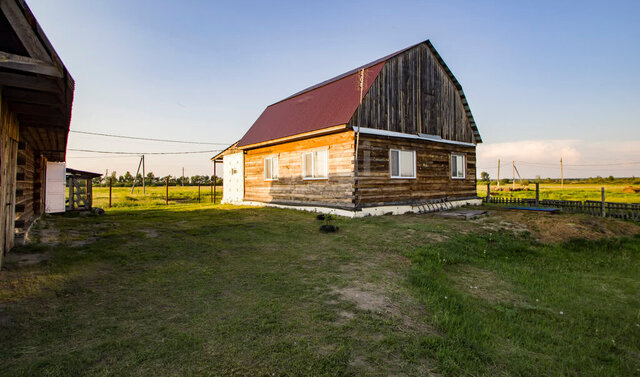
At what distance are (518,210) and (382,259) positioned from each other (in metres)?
12.7

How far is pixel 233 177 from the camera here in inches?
856

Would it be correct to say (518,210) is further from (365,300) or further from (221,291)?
(221,291)

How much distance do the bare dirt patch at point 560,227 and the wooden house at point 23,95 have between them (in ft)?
42.1

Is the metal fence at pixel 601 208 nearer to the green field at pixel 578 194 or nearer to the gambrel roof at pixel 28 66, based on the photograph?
the green field at pixel 578 194

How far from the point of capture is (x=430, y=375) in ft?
10.2

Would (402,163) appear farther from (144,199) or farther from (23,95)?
(144,199)

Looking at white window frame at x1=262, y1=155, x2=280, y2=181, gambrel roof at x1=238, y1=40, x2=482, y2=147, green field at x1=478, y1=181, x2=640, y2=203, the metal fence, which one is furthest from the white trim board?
green field at x1=478, y1=181, x2=640, y2=203

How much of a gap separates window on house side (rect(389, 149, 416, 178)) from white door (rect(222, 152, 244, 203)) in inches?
401

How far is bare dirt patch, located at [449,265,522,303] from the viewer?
19.1 feet

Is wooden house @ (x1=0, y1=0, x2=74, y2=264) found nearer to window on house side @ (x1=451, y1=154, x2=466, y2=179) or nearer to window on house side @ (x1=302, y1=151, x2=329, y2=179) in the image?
window on house side @ (x1=302, y1=151, x2=329, y2=179)

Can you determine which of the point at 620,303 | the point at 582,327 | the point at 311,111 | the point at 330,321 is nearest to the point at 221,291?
the point at 330,321

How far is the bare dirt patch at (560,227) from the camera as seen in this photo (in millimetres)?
10895

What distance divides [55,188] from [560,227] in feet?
74.5

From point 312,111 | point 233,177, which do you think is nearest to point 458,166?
point 312,111
